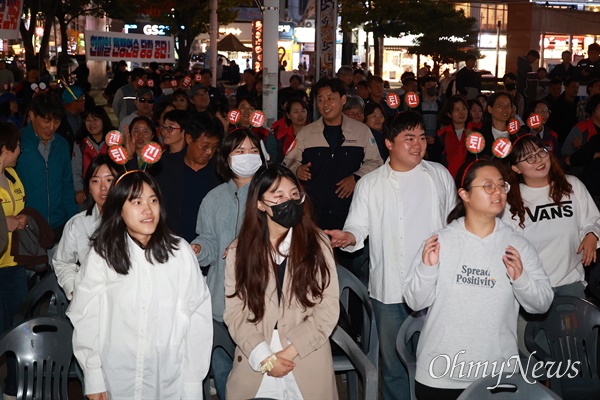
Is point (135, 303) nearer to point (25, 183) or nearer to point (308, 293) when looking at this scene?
point (308, 293)

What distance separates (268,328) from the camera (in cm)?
449

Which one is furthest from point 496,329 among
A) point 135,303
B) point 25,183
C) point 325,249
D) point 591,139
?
point 591,139

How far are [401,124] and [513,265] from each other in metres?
1.64

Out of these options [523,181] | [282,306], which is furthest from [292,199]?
[523,181]

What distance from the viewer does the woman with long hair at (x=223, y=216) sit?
209 inches

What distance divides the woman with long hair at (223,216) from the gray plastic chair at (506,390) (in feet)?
6.14

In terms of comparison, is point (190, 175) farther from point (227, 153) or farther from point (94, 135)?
point (94, 135)

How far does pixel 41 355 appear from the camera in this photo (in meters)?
5.02

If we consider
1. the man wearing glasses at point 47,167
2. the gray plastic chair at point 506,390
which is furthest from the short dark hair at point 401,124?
the man wearing glasses at point 47,167

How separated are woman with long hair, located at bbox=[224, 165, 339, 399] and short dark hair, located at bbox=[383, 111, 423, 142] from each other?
1.25 m

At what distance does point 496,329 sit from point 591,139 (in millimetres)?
5275

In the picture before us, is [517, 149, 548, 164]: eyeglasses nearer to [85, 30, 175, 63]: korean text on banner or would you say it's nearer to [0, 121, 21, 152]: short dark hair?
[0, 121, 21, 152]: short dark hair

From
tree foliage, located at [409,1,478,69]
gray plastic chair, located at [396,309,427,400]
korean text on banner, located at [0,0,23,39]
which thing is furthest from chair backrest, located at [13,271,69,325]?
tree foliage, located at [409,1,478,69]

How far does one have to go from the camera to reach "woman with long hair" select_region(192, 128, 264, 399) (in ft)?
17.5
